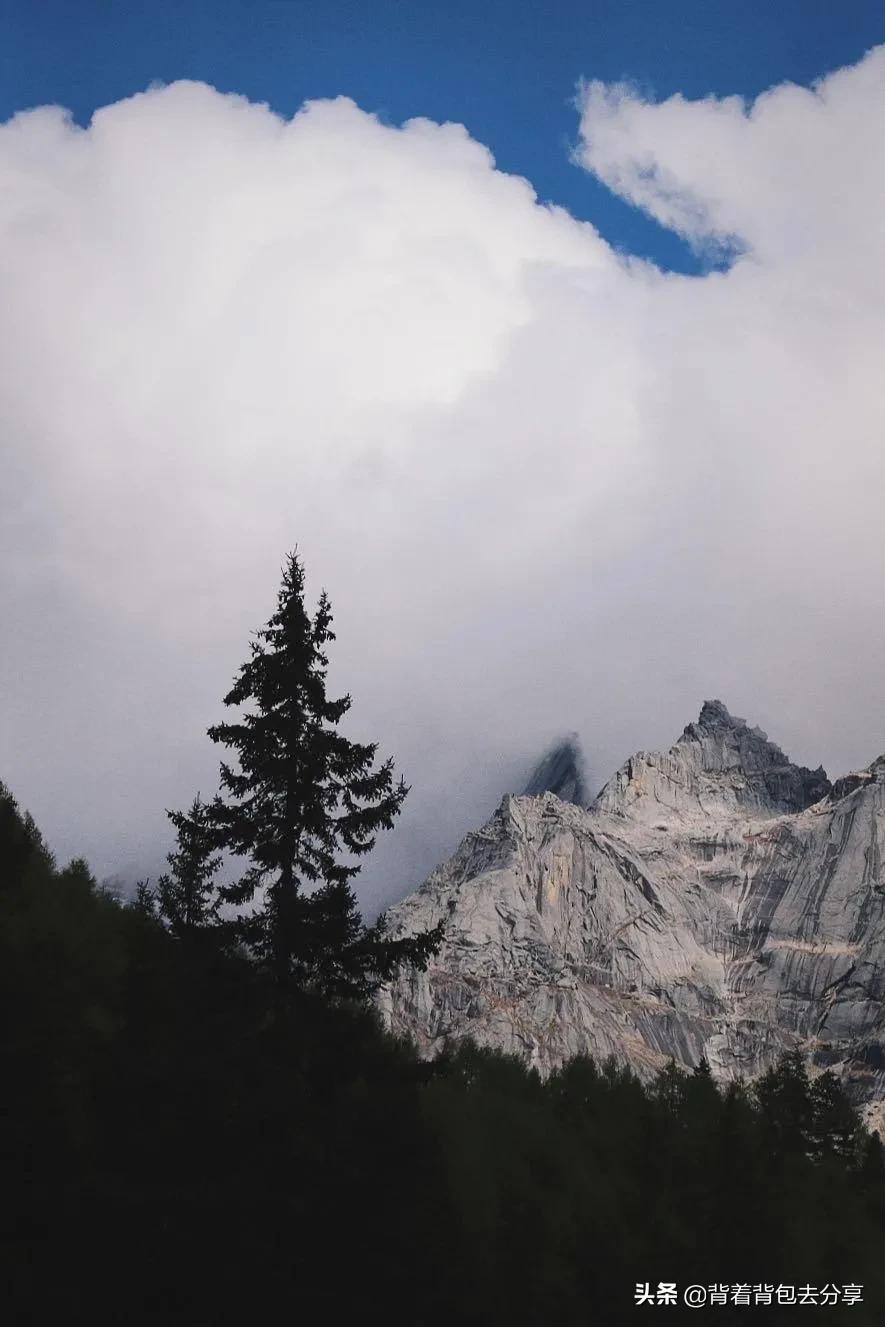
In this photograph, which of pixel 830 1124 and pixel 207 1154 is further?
pixel 830 1124

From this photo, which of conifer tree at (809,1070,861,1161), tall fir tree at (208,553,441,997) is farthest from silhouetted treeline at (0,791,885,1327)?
conifer tree at (809,1070,861,1161)

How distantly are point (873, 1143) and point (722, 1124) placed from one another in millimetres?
29982

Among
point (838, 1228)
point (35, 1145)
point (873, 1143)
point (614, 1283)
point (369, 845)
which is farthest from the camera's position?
point (873, 1143)

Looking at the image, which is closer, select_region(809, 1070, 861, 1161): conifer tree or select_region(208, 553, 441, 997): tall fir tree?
select_region(208, 553, 441, 997): tall fir tree

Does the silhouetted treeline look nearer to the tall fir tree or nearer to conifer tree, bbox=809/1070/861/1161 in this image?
the tall fir tree

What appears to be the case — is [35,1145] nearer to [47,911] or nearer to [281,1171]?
[281,1171]

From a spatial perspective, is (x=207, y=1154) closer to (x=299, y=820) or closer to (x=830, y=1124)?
(x=299, y=820)

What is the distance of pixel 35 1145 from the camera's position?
774 inches

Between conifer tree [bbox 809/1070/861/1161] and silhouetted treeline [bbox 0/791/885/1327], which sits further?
conifer tree [bbox 809/1070/861/1161]

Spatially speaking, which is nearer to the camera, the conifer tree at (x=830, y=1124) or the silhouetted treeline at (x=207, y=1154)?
the silhouetted treeline at (x=207, y=1154)

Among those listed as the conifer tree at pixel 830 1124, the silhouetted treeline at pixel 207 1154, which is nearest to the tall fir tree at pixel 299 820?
the silhouetted treeline at pixel 207 1154

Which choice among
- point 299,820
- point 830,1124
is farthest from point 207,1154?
point 830,1124

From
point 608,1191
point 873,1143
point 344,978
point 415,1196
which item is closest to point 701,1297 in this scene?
point 608,1191

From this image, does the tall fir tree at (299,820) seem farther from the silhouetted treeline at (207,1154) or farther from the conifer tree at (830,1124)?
the conifer tree at (830,1124)
